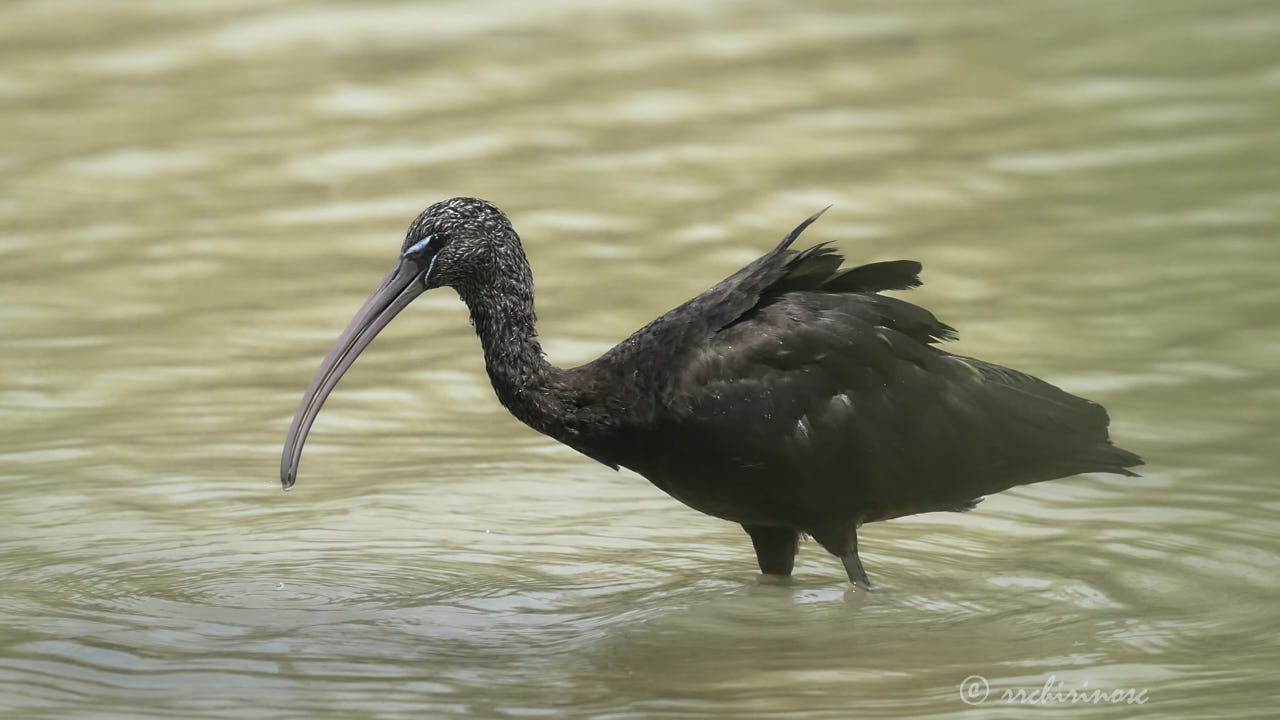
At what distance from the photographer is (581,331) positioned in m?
11.6

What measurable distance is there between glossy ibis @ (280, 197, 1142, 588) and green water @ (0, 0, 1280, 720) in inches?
17.0

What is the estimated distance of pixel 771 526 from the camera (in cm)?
758

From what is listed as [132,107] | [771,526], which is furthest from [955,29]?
[771,526]

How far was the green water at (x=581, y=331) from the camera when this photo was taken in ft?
22.1

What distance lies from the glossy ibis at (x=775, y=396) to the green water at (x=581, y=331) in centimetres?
43

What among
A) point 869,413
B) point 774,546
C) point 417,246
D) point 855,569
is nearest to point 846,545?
point 855,569

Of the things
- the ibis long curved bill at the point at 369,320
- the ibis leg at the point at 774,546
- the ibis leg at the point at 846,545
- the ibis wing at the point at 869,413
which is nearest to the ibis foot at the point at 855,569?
the ibis leg at the point at 846,545

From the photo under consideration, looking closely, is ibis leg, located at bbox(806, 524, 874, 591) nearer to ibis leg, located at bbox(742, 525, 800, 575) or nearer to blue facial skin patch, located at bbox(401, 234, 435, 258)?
ibis leg, located at bbox(742, 525, 800, 575)

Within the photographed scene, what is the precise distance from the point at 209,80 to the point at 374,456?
7.19 meters

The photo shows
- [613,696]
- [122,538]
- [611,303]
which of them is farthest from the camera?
[611,303]

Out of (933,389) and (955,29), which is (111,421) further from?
(955,29)

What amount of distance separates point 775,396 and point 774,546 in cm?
79

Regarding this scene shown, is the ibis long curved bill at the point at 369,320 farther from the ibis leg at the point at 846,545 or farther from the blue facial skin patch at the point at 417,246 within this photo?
the ibis leg at the point at 846,545

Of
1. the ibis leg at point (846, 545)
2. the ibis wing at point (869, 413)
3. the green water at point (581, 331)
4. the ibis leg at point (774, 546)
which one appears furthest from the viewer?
the ibis leg at point (774, 546)
